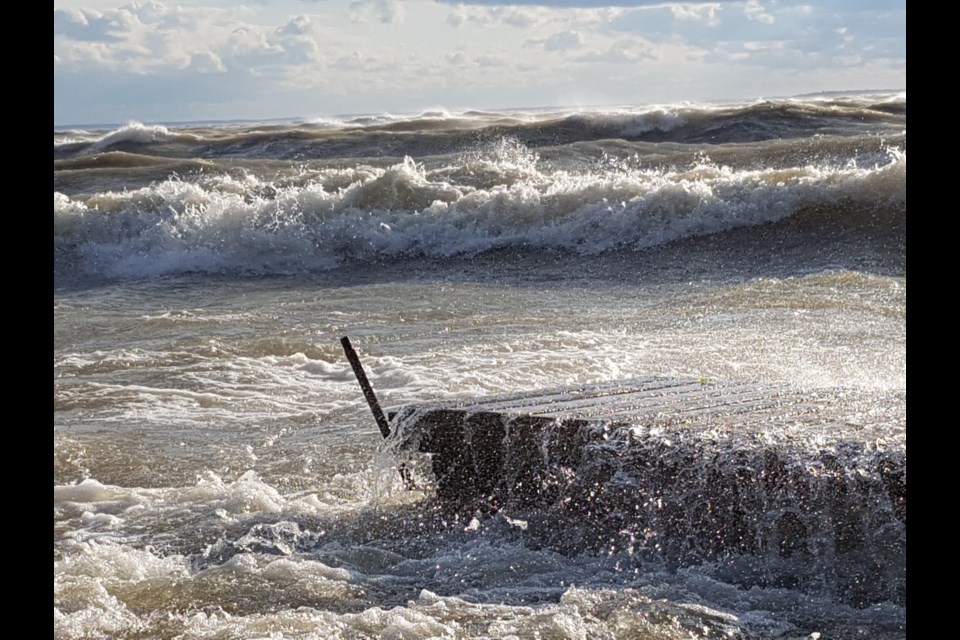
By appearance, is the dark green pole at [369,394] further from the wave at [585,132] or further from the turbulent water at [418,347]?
the wave at [585,132]

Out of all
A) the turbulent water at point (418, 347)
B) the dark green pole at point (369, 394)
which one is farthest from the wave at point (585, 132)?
the dark green pole at point (369, 394)

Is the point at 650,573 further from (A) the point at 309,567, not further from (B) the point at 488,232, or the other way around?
(B) the point at 488,232

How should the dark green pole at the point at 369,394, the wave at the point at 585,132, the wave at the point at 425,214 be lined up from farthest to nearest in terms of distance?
the wave at the point at 585,132 → the wave at the point at 425,214 → the dark green pole at the point at 369,394

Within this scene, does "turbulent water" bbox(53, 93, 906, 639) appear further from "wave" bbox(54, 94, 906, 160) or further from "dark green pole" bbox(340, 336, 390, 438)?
"wave" bbox(54, 94, 906, 160)

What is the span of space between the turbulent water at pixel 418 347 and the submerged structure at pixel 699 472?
4 cm

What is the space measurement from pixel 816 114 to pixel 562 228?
12406 millimetres

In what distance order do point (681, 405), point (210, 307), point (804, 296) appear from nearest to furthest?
1. point (681, 405)
2. point (804, 296)
3. point (210, 307)

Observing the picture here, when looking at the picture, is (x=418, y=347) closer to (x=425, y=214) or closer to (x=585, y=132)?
(x=425, y=214)

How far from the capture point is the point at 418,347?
8922 millimetres

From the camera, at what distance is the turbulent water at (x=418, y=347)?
3881 millimetres

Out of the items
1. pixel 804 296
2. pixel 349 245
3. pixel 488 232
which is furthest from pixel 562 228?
pixel 804 296

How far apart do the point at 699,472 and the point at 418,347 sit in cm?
501

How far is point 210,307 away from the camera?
12.3 meters
